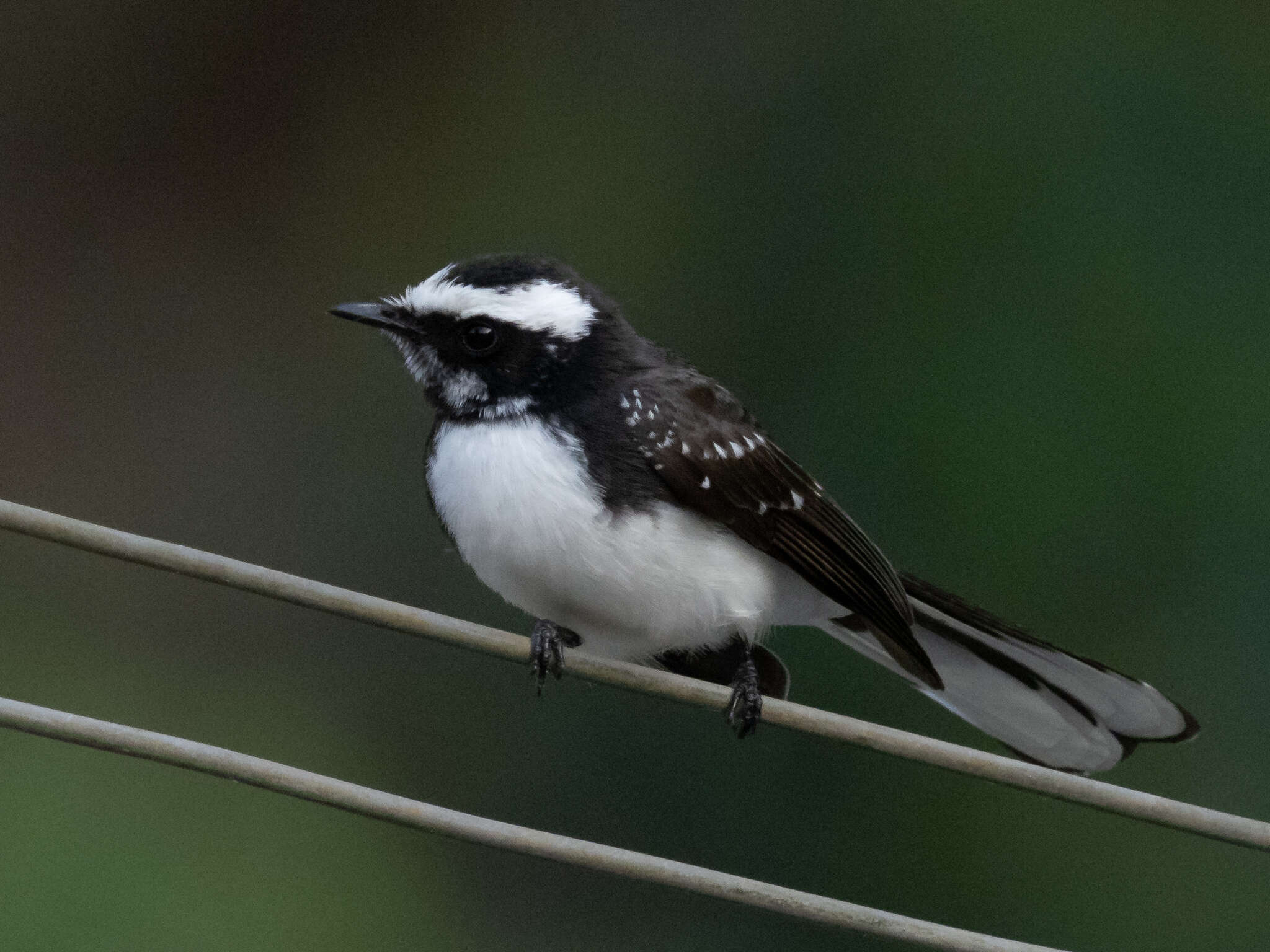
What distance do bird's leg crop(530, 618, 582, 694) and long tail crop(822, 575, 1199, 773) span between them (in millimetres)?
598

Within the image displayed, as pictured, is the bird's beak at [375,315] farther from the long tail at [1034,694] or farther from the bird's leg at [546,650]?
the long tail at [1034,694]

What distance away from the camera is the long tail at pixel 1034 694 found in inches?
82.4

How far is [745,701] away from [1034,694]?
472 mm

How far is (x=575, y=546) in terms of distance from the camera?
1.86 metres

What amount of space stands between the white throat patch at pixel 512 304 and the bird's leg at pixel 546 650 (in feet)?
1.35

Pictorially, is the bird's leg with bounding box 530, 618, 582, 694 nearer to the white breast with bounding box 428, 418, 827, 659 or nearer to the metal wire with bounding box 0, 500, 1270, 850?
the white breast with bounding box 428, 418, 827, 659

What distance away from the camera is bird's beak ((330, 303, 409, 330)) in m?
2.03

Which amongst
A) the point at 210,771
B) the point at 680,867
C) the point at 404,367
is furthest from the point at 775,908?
the point at 404,367

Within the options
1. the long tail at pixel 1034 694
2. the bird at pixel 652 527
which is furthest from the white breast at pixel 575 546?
the long tail at pixel 1034 694

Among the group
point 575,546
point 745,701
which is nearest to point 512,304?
point 575,546

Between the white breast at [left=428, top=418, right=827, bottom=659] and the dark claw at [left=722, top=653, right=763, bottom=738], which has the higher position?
the white breast at [left=428, top=418, right=827, bottom=659]

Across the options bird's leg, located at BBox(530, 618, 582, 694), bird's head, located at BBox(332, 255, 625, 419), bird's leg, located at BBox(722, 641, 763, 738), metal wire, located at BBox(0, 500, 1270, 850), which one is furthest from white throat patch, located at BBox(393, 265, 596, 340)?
metal wire, located at BBox(0, 500, 1270, 850)

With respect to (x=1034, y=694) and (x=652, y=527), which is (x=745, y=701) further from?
(x=1034, y=694)

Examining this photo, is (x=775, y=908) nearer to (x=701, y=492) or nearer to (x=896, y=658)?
(x=701, y=492)
